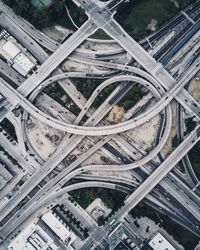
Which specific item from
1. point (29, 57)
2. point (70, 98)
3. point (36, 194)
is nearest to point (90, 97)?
point (70, 98)

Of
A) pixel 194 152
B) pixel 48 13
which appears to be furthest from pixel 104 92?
pixel 194 152

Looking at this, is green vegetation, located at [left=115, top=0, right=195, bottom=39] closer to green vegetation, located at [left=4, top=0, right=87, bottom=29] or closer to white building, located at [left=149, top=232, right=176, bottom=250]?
green vegetation, located at [left=4, top=0, right=87, bottom=29]

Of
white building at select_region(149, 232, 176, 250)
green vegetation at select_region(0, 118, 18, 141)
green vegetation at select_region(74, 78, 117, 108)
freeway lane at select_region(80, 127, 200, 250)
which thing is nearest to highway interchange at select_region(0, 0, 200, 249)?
freeway lane at select_region(80, 127, 200, 250)

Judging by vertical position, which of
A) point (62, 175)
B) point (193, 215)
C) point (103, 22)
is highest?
point (103, 22)

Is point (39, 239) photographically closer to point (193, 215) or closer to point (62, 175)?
point (62, 175)

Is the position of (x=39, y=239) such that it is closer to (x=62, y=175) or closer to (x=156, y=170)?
(x=62, y=175)

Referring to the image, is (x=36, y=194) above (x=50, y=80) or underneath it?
underneath

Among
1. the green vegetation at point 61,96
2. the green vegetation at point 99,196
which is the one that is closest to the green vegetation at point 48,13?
the green vegetation at point 61,96
